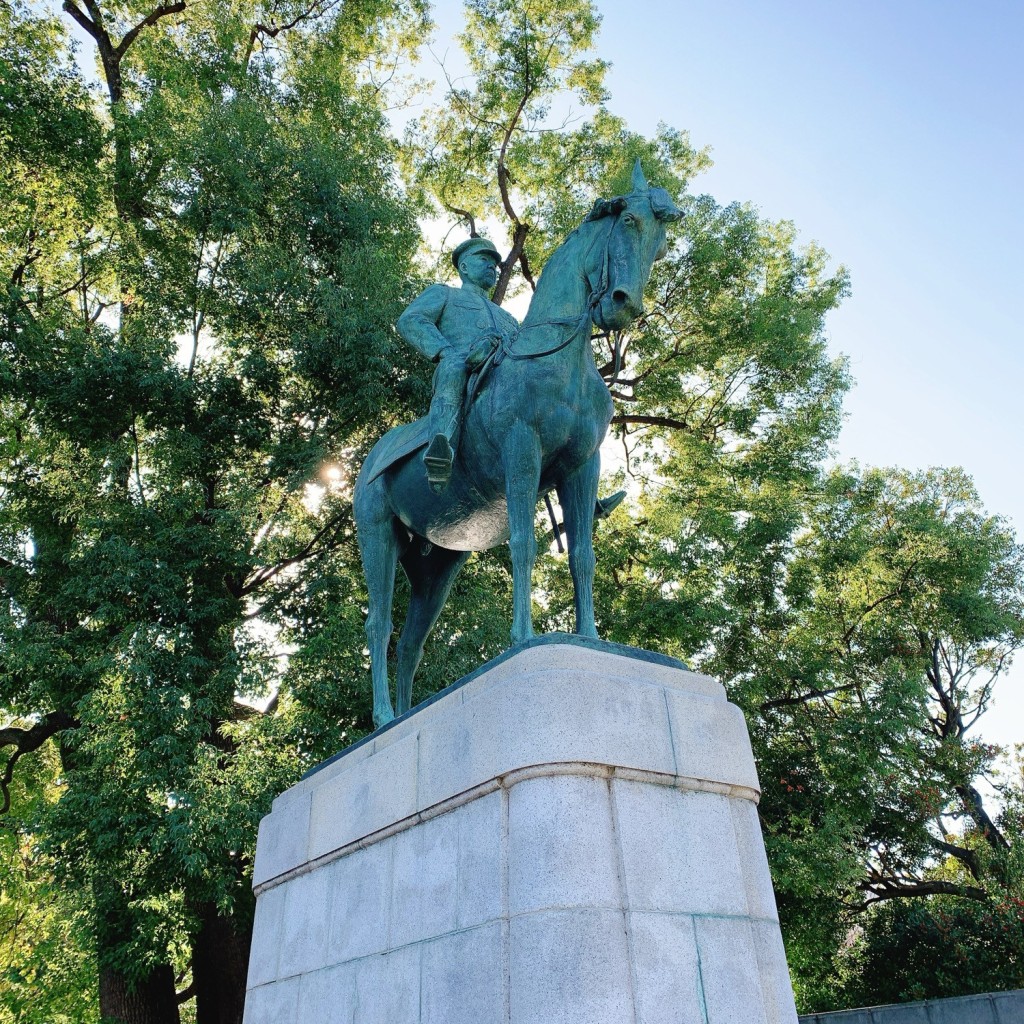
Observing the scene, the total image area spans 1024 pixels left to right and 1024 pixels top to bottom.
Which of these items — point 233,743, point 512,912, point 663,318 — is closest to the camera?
point 512,912

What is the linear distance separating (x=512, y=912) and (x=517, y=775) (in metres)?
0.56

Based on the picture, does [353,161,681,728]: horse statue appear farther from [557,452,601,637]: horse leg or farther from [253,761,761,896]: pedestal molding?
[253,761,761,896]: pedestal molding

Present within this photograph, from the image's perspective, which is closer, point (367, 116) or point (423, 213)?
point (367, 116)

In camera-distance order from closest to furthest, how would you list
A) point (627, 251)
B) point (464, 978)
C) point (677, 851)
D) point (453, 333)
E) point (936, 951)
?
point (464, 978), point (677, 851), point (627, 251), point (453, 333), point (936, 951)

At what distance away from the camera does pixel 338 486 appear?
1476 centimetres

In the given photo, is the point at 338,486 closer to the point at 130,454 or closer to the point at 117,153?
the point at 130,454

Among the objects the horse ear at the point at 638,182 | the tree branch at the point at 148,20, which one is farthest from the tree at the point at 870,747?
the tree branch at the point at 148,20

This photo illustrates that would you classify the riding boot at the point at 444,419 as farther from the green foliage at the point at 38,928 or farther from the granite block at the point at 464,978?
the green foliage at the point at 38,928

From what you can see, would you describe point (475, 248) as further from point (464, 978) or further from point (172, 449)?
point (172, 449)

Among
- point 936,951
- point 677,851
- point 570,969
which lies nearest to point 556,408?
point 677,851

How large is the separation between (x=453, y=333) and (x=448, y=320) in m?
0.16

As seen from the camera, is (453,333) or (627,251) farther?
(453,333)

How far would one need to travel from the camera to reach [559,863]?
3.76 meters

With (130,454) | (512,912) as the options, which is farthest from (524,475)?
(130,454)
